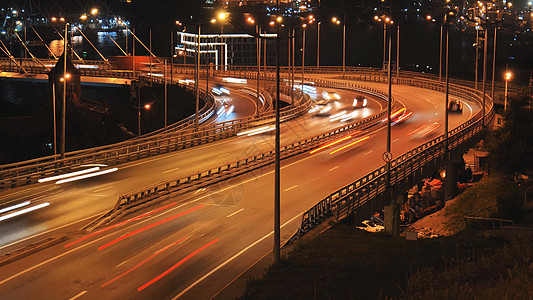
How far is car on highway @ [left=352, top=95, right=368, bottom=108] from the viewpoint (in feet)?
256

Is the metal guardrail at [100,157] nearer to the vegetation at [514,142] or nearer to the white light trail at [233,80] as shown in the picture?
the vegetation at [514,142]

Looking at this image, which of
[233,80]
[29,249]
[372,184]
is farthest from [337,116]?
[29,249]

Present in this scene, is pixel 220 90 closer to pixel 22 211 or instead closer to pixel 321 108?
pixel 321 108

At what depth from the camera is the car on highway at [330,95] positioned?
8598cm

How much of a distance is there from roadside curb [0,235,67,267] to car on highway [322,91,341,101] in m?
63.3

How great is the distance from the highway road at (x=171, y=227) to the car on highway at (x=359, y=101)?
30.0m

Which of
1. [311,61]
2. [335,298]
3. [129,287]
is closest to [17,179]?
[129,287]

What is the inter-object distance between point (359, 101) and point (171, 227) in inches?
2251

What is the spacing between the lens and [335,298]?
17.8 metres

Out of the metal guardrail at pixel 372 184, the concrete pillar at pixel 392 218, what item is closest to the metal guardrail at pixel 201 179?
the metal guardrail at pixel 372 184

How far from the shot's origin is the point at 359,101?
8138cm

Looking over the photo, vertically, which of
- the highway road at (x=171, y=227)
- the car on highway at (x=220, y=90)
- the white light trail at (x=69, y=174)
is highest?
the car on highway at (x=220, y=90)

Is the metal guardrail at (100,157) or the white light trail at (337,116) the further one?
the white light trail at (337,116)

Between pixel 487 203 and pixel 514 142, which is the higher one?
pixel 514 142
